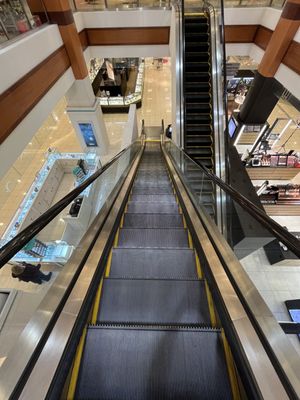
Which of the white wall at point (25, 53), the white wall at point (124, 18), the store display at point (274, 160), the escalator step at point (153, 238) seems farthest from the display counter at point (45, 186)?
the store display at point (274, 160)

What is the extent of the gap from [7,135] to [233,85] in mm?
11302

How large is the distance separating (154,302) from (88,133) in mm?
7999

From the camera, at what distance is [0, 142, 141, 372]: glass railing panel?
4.57 ft

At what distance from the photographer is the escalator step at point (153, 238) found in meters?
2.42

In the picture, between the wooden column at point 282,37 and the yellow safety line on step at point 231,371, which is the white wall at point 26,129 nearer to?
the yellow safety line on step at point 231,371

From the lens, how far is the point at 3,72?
3.42 meters

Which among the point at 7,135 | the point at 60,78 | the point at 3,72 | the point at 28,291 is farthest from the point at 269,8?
the point at 28,291

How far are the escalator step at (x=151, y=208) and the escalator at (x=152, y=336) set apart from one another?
4.09ft

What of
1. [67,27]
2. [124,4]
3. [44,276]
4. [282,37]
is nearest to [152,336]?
[44,276]

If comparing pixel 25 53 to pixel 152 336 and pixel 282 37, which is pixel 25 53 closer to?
pixel 152 336

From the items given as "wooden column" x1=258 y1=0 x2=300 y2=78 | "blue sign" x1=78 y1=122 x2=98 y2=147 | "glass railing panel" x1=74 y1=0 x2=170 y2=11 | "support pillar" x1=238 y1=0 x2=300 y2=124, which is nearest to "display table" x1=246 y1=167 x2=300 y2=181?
"support pillar" x1=238 y1=0 x2=300 y2=124

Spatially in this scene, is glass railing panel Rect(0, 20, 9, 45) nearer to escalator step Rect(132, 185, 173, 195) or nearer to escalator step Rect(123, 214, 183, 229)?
escalator step Rect(132, 185, 173, 195)

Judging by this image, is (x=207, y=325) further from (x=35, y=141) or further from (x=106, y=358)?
(x=35, y=141)

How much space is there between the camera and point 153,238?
2.48 meters
